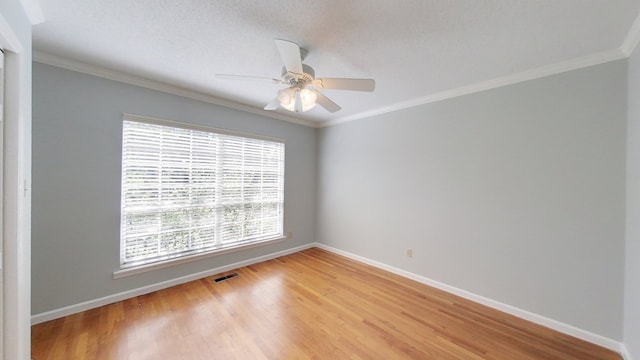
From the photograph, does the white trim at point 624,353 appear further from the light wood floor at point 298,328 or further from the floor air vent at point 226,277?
the floor air vent at point 226,277

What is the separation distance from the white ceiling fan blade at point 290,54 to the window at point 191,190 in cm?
191

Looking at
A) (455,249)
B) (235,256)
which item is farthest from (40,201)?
(455,249)

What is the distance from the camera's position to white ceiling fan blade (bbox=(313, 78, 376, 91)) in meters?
1.78

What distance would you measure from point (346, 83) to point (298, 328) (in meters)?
2.21

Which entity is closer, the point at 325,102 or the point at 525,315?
the point at 325,102

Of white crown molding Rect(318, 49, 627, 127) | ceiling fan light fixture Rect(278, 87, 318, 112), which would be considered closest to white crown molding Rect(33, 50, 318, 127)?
ceiling fan light fixture Rect(278, 87, 318, 112)

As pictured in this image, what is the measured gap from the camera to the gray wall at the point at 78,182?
208 cm

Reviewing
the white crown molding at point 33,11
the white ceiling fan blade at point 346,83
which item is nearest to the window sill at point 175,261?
the white crown molding at point 33,11

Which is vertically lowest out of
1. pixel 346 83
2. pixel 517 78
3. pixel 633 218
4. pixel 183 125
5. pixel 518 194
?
pixel 633 218

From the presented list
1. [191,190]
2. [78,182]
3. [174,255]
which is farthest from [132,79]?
[174,255]

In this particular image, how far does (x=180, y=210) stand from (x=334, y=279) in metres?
2.22

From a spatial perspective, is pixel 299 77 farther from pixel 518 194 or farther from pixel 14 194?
pixel 518 194

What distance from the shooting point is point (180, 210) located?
289 cm

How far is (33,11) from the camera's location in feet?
4.88
